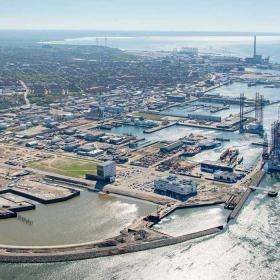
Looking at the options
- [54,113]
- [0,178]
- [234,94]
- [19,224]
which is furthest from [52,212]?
[234,94]

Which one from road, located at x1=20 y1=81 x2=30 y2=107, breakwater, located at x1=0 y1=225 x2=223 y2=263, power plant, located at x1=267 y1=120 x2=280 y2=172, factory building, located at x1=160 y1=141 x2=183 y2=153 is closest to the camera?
breakwater, located at x1=0 y1=225 x2=223 y2=263

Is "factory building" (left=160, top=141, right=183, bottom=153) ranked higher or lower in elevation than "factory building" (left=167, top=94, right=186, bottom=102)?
lower

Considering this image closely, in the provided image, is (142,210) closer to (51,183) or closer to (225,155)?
(51,183)

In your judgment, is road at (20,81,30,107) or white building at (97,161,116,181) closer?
white building at (97,161,116,181)

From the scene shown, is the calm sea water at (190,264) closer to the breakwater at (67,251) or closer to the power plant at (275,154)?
the breakwater at (67,251)

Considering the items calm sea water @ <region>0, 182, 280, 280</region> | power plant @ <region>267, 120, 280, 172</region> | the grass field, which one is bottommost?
calm sea water @ <region>0, 182, 280, 280</region>

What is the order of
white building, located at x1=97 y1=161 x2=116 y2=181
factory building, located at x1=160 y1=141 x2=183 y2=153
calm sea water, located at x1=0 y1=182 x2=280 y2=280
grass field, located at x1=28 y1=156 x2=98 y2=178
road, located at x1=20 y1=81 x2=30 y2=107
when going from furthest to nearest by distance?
1. road, located at x1=20 y1=81 x2=30 y2=107
2. factory building, located at x1=160 y1=141 x2=183 y2=153
3. grass field, located at x1=28 y1=156 x2=98 y2=178
4. white building, located at x1=97 y1=161 x2=116 y2=181
5. calm sea water, located at x1=0 y1=182 x2=280 y2=280

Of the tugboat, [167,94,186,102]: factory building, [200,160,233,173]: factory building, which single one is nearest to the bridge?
the tugboat

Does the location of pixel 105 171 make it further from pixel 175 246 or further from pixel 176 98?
pixel 176 98

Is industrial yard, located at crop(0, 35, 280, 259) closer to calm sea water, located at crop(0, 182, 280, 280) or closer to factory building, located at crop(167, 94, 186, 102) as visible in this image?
factory building, located at crop(167, 94, 186, 102)
